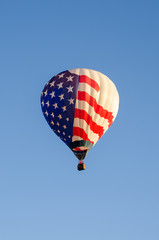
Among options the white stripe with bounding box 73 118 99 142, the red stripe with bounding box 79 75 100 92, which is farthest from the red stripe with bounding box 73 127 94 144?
the red stripe with bounding box 79 75 100 92

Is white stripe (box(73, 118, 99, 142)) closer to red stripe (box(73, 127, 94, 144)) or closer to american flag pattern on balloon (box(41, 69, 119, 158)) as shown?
american flag pattern on balloon (box(41, 69, 119, 158))

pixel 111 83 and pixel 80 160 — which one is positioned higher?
pixel 111 83

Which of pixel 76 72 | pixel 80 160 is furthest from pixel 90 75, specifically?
pixel 80 160

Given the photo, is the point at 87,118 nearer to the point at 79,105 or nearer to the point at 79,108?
the point at 79,108

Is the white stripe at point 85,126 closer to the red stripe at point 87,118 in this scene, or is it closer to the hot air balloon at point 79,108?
the hot air balloon at point 79,108

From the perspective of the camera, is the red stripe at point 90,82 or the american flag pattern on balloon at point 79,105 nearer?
the american flag pattern on balloon at point 79,105

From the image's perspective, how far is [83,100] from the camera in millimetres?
64438

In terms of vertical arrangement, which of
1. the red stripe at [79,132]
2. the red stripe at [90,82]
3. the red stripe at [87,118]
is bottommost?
the red stripe at [79,132]

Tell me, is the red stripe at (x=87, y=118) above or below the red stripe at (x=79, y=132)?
above

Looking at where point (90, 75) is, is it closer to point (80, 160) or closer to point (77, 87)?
point (77, 87)

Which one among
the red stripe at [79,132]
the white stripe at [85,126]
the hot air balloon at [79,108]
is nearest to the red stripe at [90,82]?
the hot air balloon at [79,108]

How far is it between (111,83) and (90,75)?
1.57m

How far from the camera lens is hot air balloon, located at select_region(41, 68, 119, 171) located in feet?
211

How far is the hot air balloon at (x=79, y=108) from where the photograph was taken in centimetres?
6444
